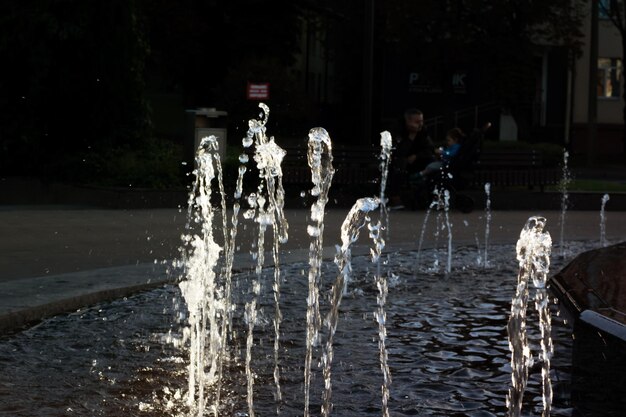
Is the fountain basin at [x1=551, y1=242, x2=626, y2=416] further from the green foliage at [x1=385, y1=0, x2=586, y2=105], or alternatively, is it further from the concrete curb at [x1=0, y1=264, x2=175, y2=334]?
the green foliage at [x1=385, y1=0, x2=586, y2=105]

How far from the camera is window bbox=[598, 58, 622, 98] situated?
178ft

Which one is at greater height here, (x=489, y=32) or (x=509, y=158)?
(x=489, y=32)

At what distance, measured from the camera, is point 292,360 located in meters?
7.38

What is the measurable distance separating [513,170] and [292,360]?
15.1 meters

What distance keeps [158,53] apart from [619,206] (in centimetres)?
2321

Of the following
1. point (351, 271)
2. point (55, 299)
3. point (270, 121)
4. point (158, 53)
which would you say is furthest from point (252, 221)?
point (158, 53)

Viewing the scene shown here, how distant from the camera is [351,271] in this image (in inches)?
456

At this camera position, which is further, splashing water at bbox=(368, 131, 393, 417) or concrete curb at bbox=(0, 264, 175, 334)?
concrete curb at bbox=(0, 264, 175, 334)

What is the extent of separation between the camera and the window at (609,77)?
178ft

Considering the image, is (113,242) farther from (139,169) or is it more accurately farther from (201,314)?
(139,169)

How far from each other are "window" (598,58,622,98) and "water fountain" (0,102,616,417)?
4409cm

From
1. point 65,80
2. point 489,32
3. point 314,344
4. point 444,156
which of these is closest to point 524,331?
point 314,344

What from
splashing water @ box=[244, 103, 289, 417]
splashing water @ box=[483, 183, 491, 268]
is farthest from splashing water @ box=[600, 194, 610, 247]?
splashing water @ box=[244, 103, 289, 417]

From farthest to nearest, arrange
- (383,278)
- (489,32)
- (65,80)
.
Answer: (489,32)
(65,80)
(383,278)
